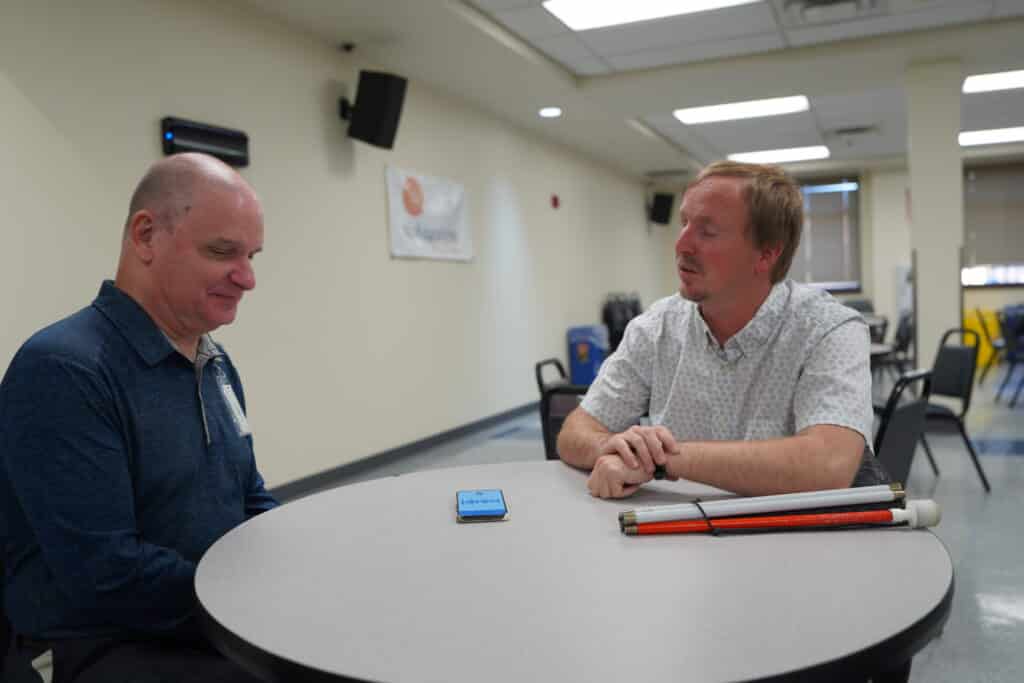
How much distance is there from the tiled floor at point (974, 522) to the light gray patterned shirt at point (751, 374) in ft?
1.42

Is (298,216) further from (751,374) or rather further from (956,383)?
(956,383)

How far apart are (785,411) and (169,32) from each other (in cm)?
341

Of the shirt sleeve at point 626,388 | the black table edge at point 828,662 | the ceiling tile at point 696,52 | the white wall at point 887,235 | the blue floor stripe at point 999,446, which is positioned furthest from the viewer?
the white wall at point 887,235

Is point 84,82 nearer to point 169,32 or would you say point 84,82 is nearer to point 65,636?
point 169,32

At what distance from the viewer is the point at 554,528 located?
120 centimetres

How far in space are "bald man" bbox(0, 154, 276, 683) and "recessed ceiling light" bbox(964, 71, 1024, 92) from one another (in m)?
6.71

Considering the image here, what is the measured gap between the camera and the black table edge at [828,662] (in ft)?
2.44

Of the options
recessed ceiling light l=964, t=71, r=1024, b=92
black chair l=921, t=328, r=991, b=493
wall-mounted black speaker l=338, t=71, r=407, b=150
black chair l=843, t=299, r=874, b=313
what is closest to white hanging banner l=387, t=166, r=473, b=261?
wall-mounted black speaker l=338, t=71, r=407, b=150

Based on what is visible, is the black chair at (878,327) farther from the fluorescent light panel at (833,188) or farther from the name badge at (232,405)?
the name badge at (232,405)

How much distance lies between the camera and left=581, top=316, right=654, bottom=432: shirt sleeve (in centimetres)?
177

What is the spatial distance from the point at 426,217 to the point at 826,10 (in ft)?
9.72

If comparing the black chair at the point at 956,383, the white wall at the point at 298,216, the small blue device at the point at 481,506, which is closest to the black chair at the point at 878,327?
the white wall at the point at 298,216

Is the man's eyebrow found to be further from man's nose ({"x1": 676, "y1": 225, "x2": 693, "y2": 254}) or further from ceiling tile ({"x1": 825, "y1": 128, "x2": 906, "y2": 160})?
ceiling tile ({"x1": 825, "y1": 128, "x2": 906, "y2": 160})

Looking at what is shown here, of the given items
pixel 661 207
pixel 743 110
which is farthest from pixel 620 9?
pixel 661 207
